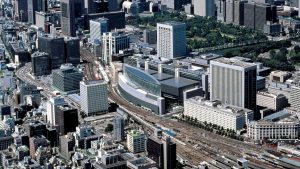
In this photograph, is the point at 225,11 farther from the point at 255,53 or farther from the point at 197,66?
the point at 197,66

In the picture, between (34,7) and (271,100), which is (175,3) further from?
(271,100)

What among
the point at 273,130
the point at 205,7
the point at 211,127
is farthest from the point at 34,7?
the point at 273,130

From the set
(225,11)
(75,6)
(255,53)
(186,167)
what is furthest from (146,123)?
(225,11)

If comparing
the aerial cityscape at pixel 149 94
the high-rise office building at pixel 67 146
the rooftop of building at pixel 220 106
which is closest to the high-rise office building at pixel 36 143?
the aerial cityscape at pixel 149 94

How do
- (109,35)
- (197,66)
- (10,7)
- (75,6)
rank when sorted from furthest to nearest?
1. (10,7)
2. (75,6)
3. (109,35)
4. (197,66)

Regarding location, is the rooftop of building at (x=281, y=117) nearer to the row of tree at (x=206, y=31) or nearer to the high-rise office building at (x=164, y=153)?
the high-rise office building at (x=164, y=153)

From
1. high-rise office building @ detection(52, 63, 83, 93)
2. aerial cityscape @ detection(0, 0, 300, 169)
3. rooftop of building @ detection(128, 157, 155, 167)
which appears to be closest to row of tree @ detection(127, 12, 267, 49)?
aerial cityscape @ detection(0, 0, 300, 169)
